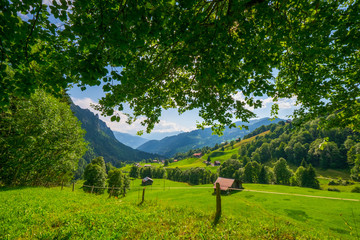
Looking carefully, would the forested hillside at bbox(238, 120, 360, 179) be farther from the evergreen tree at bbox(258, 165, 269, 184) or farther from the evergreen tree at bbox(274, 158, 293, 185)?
the evergreen tree at bbox(258, 165, 269, 184)

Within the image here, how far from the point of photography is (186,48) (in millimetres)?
5320

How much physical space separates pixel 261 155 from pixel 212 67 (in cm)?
15000

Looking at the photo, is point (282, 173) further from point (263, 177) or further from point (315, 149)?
point (315, 149)

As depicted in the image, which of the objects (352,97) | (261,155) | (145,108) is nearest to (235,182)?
(352,97)

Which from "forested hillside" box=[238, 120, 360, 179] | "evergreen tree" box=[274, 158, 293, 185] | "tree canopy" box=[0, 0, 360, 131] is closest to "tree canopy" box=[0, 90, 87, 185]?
"tree canopy" box=[0, 0, 360, 131]

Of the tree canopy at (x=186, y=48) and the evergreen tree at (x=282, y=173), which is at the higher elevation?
the tree canopy at (x=186, y=48)

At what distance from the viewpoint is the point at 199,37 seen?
488 centimetres

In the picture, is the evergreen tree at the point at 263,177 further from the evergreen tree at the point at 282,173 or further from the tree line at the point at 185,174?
the tree line at the point at 185,174

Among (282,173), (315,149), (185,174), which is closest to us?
(282,173)

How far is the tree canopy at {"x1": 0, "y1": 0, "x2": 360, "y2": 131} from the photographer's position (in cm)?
A: 370

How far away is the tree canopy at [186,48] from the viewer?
370 centimetres

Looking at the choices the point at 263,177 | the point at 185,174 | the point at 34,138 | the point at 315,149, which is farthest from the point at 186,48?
the point at 315,149

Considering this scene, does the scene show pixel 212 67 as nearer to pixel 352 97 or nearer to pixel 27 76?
pixel 27 76

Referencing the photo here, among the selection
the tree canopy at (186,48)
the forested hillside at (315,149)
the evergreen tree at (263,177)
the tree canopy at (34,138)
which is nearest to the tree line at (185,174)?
the evergreen tree at (263,177)
